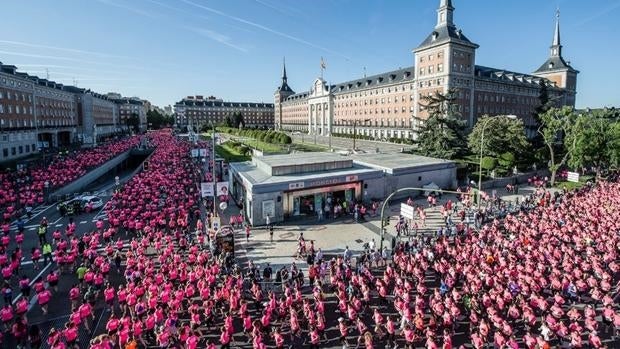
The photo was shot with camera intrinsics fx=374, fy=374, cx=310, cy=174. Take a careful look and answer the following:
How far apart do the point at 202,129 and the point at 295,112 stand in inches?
1500

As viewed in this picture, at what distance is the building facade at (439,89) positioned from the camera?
7481 centimetres

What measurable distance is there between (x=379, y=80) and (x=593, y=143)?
56.4m

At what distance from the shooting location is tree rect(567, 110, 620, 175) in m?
45.4

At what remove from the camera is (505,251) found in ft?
64.3

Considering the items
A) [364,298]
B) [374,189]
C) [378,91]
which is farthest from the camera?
[378,91]

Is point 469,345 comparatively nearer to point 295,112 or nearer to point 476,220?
point 476,220

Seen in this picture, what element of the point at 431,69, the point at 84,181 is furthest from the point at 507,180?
the point at 84,181

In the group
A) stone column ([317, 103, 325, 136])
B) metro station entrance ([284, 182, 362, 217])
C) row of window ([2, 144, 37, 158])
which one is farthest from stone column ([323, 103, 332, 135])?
metro station entrance ([284, 182, 362, 217])

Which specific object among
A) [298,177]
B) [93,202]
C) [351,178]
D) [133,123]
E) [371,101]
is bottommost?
[93,202]

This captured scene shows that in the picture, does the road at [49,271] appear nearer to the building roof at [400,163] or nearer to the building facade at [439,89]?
the building roof at [400,163]

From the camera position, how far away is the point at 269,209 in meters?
28.4

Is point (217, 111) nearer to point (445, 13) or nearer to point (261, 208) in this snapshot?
point (445, 13)

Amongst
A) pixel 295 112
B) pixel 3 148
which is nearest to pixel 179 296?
pixel 3 148

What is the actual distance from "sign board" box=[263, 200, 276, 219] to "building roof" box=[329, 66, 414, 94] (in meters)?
64.9
